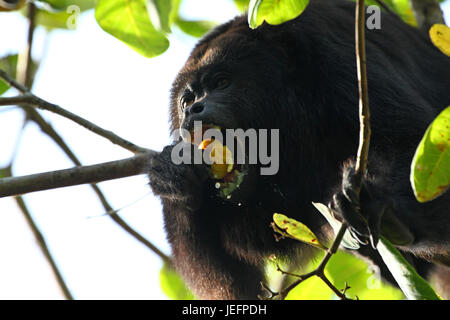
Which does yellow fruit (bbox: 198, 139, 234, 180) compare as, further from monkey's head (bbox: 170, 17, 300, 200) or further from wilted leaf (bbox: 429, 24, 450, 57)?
wilted leaf (bbox: 429, 24, 450, 57)

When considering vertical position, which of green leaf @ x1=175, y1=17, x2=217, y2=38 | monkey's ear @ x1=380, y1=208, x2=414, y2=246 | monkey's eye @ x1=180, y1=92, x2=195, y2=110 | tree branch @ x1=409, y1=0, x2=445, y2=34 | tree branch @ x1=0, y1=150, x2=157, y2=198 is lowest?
monkey's ear @ x1=380, y1=208, x2=414, y2=246

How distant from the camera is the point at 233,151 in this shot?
147 inches

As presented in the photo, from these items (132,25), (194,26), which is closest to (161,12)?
(132,25)

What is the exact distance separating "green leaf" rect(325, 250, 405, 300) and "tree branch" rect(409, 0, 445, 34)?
5.59 ft

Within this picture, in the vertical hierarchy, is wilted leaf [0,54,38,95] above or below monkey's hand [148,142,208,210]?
above

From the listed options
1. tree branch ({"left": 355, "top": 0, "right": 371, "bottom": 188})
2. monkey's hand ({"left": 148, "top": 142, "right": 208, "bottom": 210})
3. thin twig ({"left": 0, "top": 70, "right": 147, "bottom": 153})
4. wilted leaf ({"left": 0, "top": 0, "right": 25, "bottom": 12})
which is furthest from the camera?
monkey's hand ({"left": 148, "top": 142, "right": 208, "bottom": 210})

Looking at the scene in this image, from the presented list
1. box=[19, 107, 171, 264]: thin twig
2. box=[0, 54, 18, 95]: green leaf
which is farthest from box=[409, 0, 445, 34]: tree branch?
box=[0, 54, 18, 95]: green leaf

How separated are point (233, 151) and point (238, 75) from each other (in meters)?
0.58

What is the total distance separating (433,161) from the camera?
2227 millimetres

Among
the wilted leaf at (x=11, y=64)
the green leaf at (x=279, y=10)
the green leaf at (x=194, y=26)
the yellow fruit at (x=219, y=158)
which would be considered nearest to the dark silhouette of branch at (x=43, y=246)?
the wilted leaf at (x=11, y=64)

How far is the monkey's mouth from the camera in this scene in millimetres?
3645

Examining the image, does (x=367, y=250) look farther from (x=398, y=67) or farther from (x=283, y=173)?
(x=398, y=67)

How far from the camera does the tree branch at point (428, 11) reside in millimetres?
4199

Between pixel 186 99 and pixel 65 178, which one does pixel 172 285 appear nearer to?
pixel 186 99
